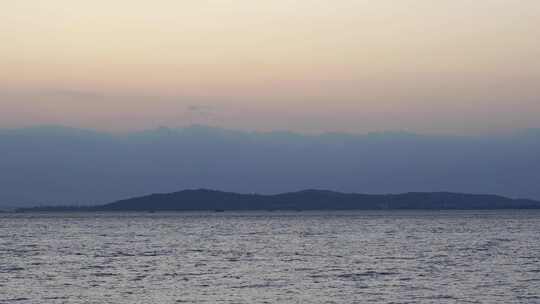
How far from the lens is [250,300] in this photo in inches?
1704

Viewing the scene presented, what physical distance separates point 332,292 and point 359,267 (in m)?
14.9

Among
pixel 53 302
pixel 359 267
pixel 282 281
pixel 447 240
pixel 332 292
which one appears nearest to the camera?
pixel 53 302

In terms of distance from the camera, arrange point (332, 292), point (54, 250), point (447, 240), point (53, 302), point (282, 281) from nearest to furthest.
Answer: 1. point (53, 302)
2. point (332, 292)
3. point (282, 281)
4. point (54, 250)
5. point (447, 240)

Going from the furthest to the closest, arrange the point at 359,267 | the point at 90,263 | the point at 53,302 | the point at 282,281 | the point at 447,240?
the point at 447,240 → the point at 90,263 → the point at 359,267 → the point at 282,281 → the point at 53,302

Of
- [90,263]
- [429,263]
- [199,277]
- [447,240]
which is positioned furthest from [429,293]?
[447,240]

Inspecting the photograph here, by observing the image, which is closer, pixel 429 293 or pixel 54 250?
pixel 429 293

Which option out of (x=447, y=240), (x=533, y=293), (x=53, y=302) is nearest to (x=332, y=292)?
(x=533, y=293)

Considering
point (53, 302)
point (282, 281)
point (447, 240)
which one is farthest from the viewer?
point (447, 240)

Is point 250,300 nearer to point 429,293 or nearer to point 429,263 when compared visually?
point 429,293

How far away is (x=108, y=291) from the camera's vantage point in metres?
47.0

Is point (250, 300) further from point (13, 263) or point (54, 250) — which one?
point (54, 250)

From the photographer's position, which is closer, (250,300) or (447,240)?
(250,300)

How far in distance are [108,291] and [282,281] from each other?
983cm

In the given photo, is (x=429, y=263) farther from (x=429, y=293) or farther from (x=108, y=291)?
(x=108, y=291)
